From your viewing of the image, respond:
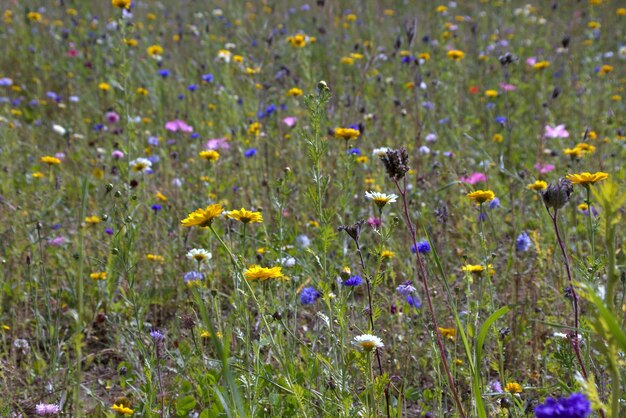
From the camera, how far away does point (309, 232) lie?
127 inches

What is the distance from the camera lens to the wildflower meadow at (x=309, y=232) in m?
1.69

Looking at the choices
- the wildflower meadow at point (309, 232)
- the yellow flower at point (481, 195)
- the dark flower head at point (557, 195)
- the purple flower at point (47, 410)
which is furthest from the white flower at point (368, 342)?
the purple flower at point (47, 410)

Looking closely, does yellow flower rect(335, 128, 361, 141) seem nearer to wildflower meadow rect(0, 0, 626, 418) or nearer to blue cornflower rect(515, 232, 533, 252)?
wildflower meadow rect(0, 0, 626, 418)

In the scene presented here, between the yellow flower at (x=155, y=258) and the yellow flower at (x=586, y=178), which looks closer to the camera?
the yellow flower at (x=586, y=178)

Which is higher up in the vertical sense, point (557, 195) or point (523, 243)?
point (523, 243)

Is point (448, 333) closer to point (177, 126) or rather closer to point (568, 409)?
point (568, 409)

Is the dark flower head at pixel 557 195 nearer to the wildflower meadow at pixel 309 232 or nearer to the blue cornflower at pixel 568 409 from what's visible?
the wildflower meadow at pixel 309 232

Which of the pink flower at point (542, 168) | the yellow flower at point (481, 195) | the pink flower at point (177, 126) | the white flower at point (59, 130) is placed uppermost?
the pink flower at point (177, 126)

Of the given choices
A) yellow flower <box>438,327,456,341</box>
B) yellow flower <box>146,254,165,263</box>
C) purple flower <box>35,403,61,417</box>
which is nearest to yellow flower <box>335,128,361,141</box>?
yellow flower <box>438,327,456,341</box>

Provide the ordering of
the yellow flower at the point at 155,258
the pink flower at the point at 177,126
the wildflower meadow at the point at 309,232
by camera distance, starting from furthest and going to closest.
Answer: the pink flower at the point at 177,126
the yellow flower at the point at 155,258
the wildflower meadow at the point at 309,232

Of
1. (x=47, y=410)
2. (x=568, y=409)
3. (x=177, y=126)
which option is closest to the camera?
(x=568, y=409)

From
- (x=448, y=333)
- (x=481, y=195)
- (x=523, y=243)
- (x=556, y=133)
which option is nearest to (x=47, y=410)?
(x=448, y=333)

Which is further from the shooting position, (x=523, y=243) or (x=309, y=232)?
(x=309, y=232)

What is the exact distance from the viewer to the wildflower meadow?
1.69m
